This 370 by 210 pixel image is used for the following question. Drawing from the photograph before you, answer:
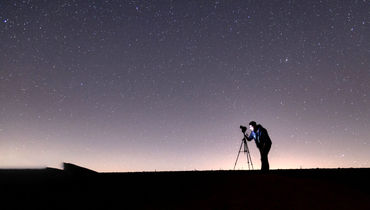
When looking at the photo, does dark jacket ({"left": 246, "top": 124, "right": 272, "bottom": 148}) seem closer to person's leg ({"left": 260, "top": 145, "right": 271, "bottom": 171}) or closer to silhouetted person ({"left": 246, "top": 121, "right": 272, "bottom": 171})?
silhouetted person ({"left": 246, "top": 121, "right": 272, "bottom": 171})

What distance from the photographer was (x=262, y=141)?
8633 millimetres

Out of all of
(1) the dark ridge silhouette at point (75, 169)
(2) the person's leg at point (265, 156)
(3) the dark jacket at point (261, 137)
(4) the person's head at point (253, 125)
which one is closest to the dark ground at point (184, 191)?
(1) the dark ridge silhouette at point (75, 169)

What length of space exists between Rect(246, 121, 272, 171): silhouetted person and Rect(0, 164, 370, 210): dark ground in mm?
1709

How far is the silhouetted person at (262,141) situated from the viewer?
8.55 m

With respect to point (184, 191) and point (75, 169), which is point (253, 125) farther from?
point (75, 169)

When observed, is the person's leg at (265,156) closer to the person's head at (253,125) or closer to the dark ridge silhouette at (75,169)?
the person's head at (253,125)

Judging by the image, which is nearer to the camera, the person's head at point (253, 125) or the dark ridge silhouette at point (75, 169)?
the dark ridge silhouette at point (75, 169)

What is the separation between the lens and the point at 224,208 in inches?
191

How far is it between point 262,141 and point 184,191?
3854 mm

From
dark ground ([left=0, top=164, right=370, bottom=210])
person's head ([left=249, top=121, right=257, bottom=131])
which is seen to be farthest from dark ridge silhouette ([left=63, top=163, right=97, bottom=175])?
person's head ([left=249, top=121, right=257, bottom=131])

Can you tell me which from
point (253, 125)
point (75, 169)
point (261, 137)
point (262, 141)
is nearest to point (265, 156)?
point (262, 141)

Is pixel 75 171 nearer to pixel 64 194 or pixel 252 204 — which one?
pixel 64 194

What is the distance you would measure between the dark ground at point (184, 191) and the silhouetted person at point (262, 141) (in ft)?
5.61

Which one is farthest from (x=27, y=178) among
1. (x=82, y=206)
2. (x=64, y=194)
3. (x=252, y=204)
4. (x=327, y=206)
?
(x=327, y=206)
